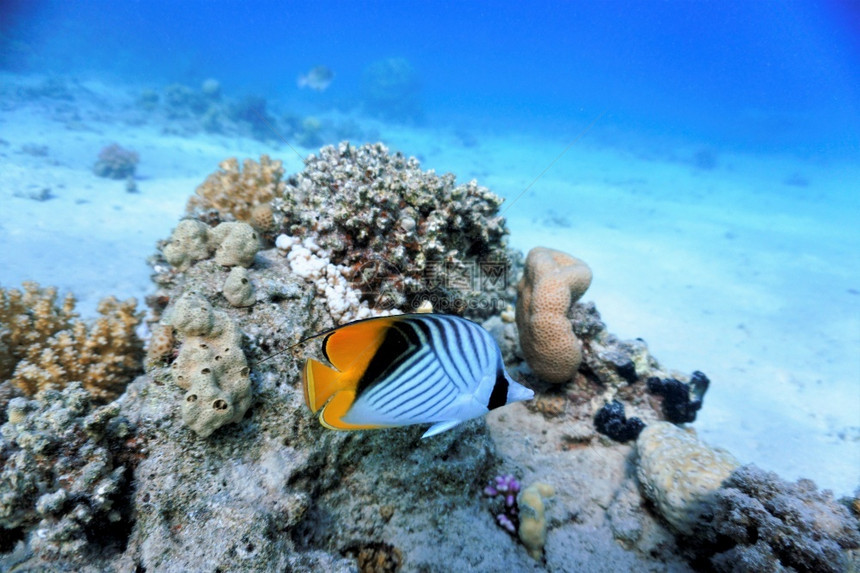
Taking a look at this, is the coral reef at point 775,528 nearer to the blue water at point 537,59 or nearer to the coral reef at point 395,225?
the coral reef at point 395,225

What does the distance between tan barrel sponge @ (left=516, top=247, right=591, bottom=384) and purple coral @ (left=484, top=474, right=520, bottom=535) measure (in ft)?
3.67

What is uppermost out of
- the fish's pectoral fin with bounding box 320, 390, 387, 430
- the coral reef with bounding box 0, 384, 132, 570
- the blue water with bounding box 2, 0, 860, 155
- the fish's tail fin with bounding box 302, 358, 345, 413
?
the blue water with bounding box 2, 0, 860, 155

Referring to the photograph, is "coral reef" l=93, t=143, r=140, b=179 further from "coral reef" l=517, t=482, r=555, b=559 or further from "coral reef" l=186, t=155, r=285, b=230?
"coral reef" l=517, t=482, r=555, b=559

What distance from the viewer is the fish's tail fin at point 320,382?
117 centimetres

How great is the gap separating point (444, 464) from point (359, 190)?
7.29 ft

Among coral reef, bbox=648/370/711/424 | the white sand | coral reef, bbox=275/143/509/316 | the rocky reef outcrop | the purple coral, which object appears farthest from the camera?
the white sand

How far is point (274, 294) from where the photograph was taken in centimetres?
260

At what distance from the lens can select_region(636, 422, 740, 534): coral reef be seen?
261cm

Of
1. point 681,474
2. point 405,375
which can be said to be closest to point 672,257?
point 681,474

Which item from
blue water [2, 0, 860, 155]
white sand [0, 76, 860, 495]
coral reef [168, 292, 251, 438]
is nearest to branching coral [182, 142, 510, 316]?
coral reef [168, 292, 251, 438]

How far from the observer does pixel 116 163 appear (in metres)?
12.9

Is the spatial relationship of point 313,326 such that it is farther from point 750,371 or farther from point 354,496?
point 750,371

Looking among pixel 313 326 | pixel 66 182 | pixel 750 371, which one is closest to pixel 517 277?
pixel 313 326

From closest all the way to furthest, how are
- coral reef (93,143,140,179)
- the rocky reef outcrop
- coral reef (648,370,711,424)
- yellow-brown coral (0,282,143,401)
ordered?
the rocky reef outcrop → yellow-brown coral (0,282,143,401) → coral reef (648,370,711,424) → coral reef (93,143,140,179)
